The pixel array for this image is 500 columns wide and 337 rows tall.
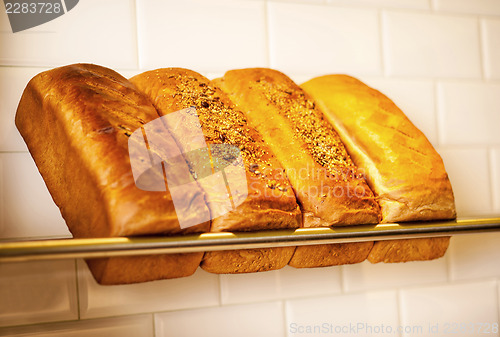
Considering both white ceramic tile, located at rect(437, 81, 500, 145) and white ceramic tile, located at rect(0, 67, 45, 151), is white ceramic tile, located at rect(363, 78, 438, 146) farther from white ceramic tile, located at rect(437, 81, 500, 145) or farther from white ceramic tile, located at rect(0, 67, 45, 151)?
white ceramic tile, located at rect(0, 67, 45, 151)

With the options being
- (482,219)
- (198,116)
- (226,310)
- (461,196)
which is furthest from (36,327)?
(461,196)

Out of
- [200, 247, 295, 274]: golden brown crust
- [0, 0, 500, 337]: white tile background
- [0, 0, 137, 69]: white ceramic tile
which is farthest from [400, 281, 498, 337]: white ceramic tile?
[0, 0, 137, 69]: white ceramic tile

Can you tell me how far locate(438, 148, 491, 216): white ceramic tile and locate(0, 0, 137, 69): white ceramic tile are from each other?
0.77 meters

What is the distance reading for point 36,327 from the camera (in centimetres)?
81

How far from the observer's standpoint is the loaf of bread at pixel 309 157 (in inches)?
29.3

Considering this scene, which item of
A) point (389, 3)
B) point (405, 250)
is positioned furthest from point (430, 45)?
point (405, 250)

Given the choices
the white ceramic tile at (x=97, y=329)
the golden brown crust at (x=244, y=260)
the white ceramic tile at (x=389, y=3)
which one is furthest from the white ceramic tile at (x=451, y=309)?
the white ceramic tile at (x=389, y=3)

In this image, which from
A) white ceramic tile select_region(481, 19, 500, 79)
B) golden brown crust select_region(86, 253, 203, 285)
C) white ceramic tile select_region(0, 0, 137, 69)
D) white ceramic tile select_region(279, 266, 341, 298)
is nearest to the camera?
golden brown crust select_region(86, 253, 203, 285)

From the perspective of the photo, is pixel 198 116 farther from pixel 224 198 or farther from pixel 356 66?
pixel 356 66

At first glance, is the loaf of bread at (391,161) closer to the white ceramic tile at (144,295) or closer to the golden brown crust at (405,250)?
the golden brown crust at (405,250)

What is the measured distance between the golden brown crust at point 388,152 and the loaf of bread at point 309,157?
3cm

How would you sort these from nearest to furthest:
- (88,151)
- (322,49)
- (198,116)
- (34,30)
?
(88,151) < (198,116) < (34,30) < (322,49)

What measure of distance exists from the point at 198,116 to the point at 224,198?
15cm

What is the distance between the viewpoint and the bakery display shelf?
20.7 inches
